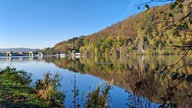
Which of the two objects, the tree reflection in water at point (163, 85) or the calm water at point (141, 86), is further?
the calm water at point (141, 86)

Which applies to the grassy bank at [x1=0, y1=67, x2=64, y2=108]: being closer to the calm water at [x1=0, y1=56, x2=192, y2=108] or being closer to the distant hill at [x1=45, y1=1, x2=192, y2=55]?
the calm water at [x1=0, y1=56, x2=192, y2=108]

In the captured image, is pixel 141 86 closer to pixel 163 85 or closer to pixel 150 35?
pixel 150 35

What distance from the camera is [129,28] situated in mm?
131750

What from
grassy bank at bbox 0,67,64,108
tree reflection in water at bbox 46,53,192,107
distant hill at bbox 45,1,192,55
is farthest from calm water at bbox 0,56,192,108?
grassy bank at bbox 0,67,64,108

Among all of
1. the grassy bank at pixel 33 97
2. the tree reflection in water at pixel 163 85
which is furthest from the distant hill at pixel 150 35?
the grassy bank at pixel 33 97

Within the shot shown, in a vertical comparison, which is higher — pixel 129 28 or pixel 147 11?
pixel 129 28

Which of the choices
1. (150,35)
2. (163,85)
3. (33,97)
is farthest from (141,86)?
(163,85)

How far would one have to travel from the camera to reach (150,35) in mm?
2785

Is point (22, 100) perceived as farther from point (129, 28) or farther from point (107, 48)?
point (129, 28)

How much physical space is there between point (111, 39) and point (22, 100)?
101 metres

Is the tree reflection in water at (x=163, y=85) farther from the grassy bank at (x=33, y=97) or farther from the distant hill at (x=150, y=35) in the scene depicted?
the grassy bank at (x=33, y=97)

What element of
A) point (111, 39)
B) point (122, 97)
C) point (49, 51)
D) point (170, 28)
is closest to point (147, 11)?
point (170, 28)

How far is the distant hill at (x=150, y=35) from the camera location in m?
1.76

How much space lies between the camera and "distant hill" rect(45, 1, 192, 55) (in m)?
1.76
